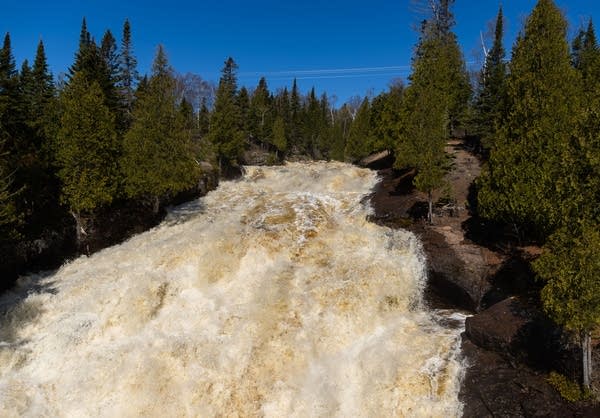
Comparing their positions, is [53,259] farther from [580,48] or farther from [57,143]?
[580,48]

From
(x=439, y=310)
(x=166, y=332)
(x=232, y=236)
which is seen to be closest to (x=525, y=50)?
(x=439, y=310)

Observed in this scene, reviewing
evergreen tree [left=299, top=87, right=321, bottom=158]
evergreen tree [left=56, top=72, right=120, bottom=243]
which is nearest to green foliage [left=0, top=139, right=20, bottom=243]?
evergreen tree [left=56, top=72, right=120, bottom=243]

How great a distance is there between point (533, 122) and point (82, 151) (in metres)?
27.3

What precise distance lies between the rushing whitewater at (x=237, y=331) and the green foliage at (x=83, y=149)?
4190mm

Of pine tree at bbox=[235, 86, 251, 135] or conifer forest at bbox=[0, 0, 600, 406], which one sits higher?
pine tree at bbox=[235, 86, 251, 135]

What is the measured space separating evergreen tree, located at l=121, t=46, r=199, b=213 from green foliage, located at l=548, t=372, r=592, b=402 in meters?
26.7

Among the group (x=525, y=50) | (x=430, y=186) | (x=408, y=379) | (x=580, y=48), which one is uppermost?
(x=580, y=48)

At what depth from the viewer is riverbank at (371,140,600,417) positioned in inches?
523

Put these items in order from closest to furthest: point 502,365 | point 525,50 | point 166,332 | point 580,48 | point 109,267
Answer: point 502,365 < point 166,332 < point 525,50 < point 109,267 < point 580,48

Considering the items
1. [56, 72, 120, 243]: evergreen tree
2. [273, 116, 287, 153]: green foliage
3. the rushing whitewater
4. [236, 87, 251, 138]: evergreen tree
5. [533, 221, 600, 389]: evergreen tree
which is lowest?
the rushing whitewater

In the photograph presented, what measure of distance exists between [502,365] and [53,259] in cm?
2693

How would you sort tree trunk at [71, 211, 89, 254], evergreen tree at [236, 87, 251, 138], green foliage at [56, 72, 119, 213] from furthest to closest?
evergreen tree at [236, 87, 251, 138]
tree trunk at [71, 211, 89, 254]
green foliage at [56, 72, 119, 213]

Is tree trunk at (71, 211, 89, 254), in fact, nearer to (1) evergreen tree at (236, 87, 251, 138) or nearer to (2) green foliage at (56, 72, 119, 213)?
(2) green foliage at (56, 72, 119, 213)

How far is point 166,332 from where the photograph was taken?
18.7 meters
